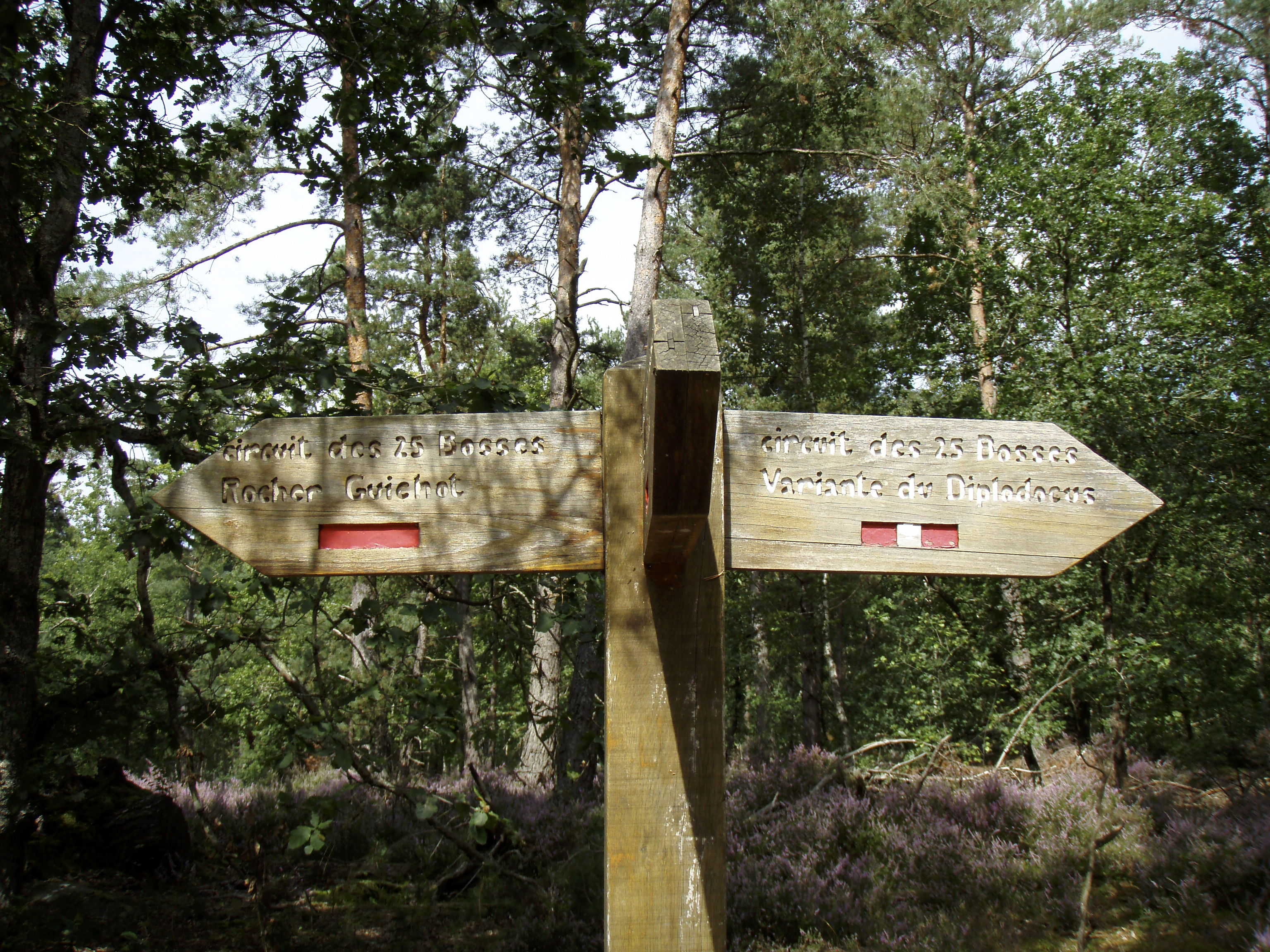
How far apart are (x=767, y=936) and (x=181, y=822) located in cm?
446

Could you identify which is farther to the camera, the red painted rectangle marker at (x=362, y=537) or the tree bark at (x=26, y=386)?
the tree bark at (x=26, y=386)

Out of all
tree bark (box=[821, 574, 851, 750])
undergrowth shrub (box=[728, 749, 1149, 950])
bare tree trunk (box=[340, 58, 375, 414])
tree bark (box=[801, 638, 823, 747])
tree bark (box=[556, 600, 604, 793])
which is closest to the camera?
undergrowth shrub (box=[728, 749, 1149, 950])

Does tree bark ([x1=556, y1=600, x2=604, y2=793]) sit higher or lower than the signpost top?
lower

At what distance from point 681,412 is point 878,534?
0.76 meters

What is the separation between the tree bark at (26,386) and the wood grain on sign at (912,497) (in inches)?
119

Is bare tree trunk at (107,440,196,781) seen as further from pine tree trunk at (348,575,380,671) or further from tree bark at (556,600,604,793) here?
tree bark at (556,600,604,793)

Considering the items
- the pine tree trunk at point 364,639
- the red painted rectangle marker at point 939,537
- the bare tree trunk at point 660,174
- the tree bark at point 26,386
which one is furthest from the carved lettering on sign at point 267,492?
the bare tree trunk at point 660,174

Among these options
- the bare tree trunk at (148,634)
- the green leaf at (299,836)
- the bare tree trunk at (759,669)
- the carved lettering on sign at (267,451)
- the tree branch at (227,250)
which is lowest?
the bare tree trunk at (759,669)

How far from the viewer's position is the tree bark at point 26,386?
11.5 feet

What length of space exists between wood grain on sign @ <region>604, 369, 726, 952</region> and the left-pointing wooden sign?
0.11 meters

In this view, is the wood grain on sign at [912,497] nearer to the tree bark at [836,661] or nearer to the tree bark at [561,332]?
the tree bark at [561,332]

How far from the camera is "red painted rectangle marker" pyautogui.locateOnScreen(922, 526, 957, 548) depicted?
1822 millimetres

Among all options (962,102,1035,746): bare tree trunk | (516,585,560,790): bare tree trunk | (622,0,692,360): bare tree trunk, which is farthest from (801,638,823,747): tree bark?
(622,0,692,360): bare tree trunk

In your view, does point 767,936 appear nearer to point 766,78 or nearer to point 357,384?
point 357,384
